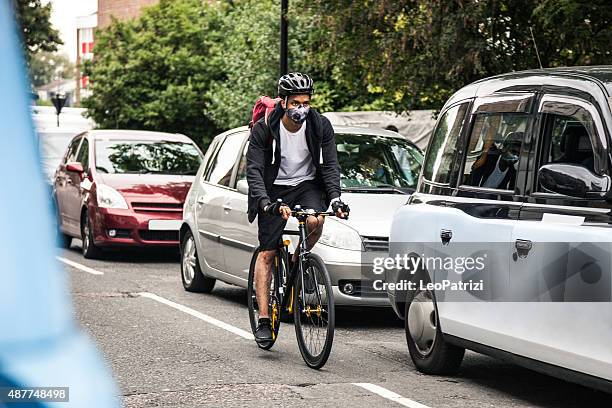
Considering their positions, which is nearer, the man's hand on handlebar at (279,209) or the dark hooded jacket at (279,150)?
the man's hand on handlebar at (279,209)

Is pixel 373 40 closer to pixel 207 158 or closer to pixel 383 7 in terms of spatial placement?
pixel 383 7

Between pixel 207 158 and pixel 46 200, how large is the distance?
9.23 meters

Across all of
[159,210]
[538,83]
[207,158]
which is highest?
[538,83]

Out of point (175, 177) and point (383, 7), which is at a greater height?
point (383, 7)

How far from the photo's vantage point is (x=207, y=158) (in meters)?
12.3

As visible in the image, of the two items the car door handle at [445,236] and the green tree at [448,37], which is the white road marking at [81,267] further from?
the car door handle at [445,236]

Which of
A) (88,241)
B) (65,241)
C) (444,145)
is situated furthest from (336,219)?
(65,241)

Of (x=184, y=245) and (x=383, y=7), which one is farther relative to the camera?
(x=383, y=7)

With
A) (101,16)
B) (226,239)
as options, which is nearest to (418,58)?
(226,239)

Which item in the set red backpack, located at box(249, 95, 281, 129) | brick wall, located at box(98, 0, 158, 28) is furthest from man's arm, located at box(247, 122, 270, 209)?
brick wall, located at box(98, 0, 158, 28)

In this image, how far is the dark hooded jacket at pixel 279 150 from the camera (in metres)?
7.92

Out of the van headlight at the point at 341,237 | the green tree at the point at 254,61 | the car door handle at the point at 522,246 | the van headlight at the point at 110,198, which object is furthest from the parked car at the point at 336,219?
the green tree at the point at 254,61

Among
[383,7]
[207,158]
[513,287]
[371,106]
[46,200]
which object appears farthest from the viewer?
[371,106]

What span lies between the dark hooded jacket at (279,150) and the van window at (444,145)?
2.11ft
